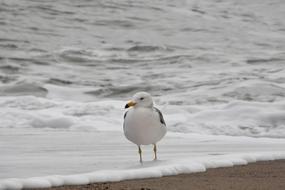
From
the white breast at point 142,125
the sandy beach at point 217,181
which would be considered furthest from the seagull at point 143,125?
the sandy beach at point 217,181

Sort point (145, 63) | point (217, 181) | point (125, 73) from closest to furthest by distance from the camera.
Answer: point (217, 181)
point (125, 73)
point (145, 63)

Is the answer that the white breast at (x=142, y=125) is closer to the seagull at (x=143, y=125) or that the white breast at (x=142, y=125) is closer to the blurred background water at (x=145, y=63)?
the seagull at (x=143, y=125)

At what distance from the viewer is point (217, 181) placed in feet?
14.3

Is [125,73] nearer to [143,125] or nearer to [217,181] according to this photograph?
[143,125]

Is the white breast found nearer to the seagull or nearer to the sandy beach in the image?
the seagull

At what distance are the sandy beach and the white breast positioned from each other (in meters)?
0.71

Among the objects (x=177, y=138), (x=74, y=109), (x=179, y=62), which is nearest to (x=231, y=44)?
(x=179, y=62)

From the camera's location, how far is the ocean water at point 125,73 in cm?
695

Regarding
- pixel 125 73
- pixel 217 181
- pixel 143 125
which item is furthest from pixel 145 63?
pixel 217 181

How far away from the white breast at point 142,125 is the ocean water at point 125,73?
25cm

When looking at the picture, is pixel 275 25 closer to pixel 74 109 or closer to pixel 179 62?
pixel 179 62

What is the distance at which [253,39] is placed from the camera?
1630 centimetres

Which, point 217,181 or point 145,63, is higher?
point 145,63

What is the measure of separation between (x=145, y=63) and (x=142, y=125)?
8090mm
